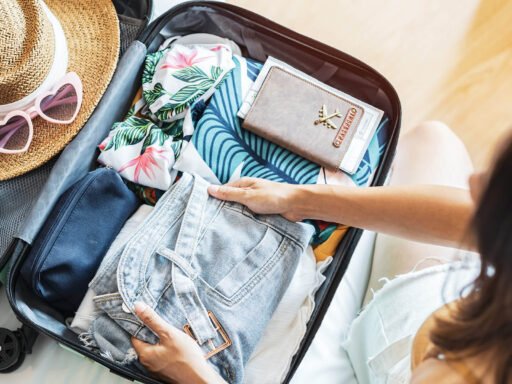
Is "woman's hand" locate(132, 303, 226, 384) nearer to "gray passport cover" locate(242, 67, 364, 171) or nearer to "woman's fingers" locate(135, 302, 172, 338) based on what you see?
"woman's fingers" locate(135, 302, 172, 338)

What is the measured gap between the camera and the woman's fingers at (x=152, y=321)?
694mm

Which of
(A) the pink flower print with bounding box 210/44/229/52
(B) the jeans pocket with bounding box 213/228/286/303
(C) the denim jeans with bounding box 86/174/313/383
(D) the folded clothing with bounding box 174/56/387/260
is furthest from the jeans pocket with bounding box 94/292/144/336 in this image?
(A) the pink flower print with bounding box 210/44/229/52

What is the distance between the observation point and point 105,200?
778 millimetres

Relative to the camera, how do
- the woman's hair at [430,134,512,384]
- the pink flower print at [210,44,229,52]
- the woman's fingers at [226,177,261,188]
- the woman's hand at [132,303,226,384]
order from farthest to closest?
the pink flower print at [210,44,229,52]
the woman's fingers at [226,177,261,188]
the woman's hand at [132,303,226,384]
the woman's hair at [430,134,512,384]

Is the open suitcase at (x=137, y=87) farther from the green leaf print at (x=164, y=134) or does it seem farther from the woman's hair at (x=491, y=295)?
the woman's hair at (x=491, y=295)

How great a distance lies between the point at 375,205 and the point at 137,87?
448mm

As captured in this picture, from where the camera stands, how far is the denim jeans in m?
0.71

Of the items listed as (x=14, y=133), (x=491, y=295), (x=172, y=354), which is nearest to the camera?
(x=491, y=295)

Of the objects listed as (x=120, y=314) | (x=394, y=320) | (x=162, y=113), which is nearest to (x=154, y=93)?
(x=162, y=113)

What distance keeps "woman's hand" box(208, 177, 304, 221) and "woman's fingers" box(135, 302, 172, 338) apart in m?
0.19

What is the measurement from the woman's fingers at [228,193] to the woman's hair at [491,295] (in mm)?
368

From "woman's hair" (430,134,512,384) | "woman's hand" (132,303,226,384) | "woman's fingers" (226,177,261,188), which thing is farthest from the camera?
"woman's fingers" (226,177,261,188)

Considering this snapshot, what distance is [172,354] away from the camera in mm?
685

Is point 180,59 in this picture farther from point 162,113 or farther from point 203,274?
point 203,274
